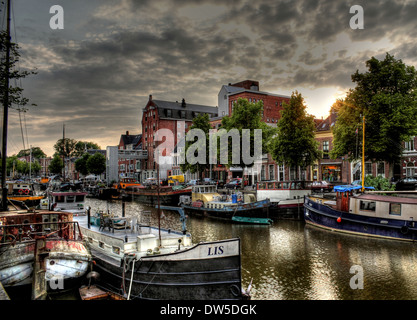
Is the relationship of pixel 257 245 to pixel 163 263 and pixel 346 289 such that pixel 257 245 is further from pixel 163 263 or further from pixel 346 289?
pixel 163 263

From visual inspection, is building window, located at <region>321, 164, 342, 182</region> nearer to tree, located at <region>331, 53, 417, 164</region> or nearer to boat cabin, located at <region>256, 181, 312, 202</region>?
tree, located at <region>331, 53, 417, 164</region>

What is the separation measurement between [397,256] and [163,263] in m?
15.6

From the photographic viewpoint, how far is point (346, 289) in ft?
47.4

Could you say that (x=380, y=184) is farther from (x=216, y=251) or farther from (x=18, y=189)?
(x=18, y=189)

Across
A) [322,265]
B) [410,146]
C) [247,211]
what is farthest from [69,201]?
[410,146]

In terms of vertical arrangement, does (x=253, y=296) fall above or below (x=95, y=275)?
below

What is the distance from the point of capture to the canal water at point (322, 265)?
14.2m

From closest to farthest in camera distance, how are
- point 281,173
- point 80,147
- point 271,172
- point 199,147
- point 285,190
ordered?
point 285,190
point 199,147
point 281,173
point 271,172
point 80,147

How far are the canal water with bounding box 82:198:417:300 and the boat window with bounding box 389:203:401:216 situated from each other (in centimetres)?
213

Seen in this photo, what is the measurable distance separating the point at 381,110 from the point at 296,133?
960 centimetres

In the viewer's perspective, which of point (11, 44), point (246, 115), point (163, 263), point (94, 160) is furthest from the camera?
point (94, 160)

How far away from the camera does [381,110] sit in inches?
1404

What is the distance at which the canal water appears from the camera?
14203mm

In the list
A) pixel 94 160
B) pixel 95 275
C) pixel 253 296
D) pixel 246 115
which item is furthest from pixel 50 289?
pixel 94 160
